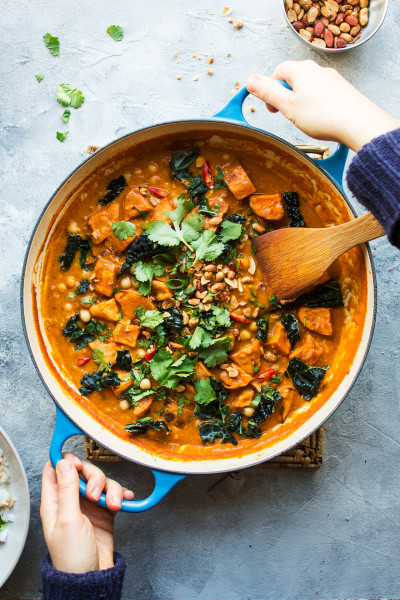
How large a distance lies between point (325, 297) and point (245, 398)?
0.80 m

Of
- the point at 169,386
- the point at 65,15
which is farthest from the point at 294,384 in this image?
the point at 65,15

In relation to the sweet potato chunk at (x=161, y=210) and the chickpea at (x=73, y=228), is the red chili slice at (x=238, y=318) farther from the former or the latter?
the chickpea at (x=73, y=228)

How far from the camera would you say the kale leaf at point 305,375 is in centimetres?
336

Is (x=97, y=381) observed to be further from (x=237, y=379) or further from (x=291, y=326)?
(x=291, y=326)

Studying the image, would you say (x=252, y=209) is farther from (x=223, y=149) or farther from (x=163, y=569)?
(x=163, y=569)

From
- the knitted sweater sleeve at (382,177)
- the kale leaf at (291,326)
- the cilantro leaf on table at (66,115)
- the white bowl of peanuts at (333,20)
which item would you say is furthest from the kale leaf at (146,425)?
the white bowl of peanuts at (333,20)

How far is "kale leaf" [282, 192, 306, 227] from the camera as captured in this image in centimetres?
340

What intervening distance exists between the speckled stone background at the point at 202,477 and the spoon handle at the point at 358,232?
0.73 meters

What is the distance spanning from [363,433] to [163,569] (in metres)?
1.60

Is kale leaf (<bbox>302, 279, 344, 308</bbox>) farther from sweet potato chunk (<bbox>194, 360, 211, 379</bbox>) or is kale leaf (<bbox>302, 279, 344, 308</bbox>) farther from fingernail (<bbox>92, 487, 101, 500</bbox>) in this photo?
fingernail (<bbox>92, 487, 101, 500</bbox>)

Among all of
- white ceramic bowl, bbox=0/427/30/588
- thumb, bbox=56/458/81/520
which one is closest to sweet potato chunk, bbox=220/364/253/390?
thumb, bbox=56/458/81/520

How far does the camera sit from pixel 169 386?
3.26 metres

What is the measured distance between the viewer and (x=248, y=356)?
333cm

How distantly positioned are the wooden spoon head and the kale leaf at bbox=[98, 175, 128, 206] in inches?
36.1
